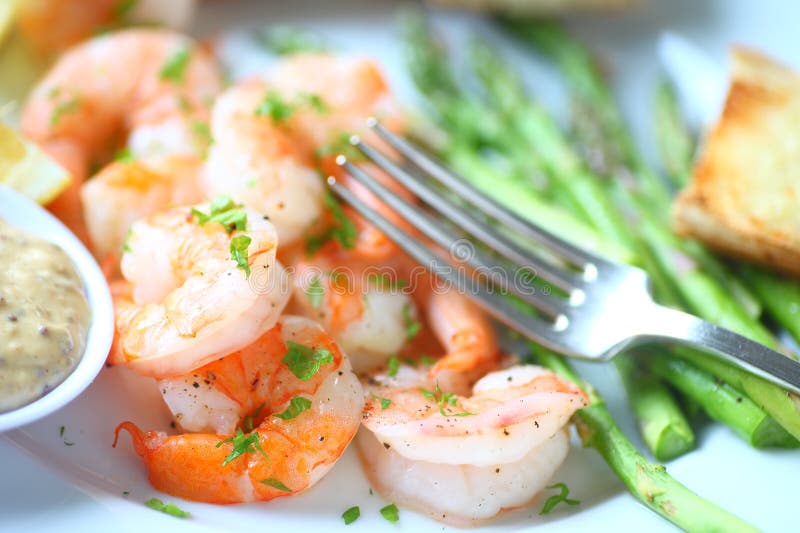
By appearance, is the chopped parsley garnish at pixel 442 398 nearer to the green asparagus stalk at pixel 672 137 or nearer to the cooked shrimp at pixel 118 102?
the cooked shrimp at pixel 118 102

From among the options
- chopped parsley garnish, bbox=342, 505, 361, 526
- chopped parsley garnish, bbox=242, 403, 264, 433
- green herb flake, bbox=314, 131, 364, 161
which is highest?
green herb flake, bbox=314, 131, 364, 161

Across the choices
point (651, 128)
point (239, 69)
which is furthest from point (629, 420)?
point (239, 69)

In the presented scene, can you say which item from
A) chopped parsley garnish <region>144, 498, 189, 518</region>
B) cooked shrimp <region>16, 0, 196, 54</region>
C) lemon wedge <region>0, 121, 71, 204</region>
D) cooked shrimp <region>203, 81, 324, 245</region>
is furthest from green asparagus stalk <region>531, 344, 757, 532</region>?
cooked shrimp <region>16, 0, 196, 54</region>

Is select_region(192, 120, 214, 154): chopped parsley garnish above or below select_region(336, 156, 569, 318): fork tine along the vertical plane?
above

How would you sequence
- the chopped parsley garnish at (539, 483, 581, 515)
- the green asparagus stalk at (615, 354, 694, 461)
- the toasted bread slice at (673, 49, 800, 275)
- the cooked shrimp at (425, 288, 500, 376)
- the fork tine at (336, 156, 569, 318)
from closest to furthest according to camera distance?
the chopped parsley garnish at (539, 483, 581, 515)
the green asparagus stalk at (615, 354, 694, 461)
the cooked shrimp at (425, 288, 500, 376)
the fork tine at (336, 156, 569, 318)
the toasted bread slice at (673, 49, 800, 275)

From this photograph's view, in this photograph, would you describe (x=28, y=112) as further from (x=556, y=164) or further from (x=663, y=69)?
(x=663, y=69)

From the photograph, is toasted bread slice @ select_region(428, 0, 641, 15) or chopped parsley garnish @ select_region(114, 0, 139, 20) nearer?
chopped parsley garnish @ select_region(114, 0, 139, 20)

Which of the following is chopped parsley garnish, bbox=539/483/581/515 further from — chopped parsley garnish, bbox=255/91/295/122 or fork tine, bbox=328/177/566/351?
chopped parsley garnish, bbox=255/91/295/122

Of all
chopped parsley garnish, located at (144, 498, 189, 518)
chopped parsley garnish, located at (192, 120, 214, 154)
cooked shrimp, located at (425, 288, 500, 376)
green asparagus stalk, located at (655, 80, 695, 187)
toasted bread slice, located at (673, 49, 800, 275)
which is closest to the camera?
chopped parsley garnish, located at (144, 498, 189, 518)
